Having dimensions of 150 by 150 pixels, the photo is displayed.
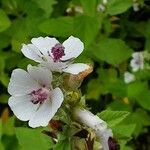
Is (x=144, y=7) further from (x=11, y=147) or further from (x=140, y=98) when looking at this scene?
(x=11, y=147)

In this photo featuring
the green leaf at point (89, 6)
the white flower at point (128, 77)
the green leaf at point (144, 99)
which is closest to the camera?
the green leaf at point (89, 6)

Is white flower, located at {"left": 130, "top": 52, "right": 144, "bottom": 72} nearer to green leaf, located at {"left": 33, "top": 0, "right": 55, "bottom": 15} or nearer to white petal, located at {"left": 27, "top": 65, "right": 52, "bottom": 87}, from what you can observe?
green leaf, located at {"left": 33, "top": 0, "right": 55, "bottom": 15}

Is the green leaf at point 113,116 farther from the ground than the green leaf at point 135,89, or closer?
farther from the ground

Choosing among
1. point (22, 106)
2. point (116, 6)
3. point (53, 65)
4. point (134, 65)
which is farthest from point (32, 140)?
point (134, 65)

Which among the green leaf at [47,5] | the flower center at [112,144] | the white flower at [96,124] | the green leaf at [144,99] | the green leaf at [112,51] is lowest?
the green leaf at [144,99]

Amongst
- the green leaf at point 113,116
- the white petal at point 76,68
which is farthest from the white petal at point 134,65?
the white petal at point 76,68

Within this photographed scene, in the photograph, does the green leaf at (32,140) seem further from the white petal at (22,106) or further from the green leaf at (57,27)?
the green leaf at (57,27)
